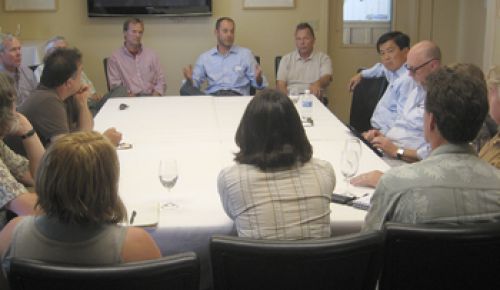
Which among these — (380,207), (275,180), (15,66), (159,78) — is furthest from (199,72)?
(380,207)

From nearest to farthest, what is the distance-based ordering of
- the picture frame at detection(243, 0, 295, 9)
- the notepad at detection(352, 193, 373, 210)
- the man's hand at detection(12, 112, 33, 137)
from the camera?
the notepad at detection(352, 193, 373, 210) → the man's hand at detection(12, 112, 33, 137) → the picture frame at detection(243, 0, 295, 9)

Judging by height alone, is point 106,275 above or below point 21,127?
below

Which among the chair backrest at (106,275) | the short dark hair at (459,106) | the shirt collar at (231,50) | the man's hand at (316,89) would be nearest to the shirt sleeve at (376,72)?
the man's hand at (316,89)

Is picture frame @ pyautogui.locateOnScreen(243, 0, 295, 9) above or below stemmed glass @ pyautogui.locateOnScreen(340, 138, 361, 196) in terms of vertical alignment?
above

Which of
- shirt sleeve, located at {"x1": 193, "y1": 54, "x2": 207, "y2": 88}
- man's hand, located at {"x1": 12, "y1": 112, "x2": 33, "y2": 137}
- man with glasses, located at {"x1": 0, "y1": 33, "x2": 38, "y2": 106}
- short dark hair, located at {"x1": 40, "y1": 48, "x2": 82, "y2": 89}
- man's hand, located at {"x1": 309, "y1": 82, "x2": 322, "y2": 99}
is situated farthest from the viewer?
shirt sleeve, located at {"x1": 193, "y1": 54, "x2": 207, "y2": 88}

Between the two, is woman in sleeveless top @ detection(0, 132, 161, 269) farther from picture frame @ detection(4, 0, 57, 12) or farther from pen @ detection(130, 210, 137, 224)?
picture frame @ detection(4, 0, 57, 12)

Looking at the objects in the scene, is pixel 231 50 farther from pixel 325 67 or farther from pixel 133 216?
pixel 133 216

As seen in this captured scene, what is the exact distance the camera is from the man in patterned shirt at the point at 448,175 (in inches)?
65.6

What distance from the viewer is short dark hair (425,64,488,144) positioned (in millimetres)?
1704

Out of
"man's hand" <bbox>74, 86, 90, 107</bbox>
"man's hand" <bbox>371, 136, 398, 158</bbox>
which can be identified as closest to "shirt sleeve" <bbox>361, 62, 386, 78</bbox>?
"man's hand" <bbox>371, 136, 398, 158</bbox>

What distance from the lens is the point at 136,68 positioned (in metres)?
5.95

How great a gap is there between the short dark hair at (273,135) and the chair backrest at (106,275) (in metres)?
0.58

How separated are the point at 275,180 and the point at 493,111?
1156mm

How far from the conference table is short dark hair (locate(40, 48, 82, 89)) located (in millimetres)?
434
